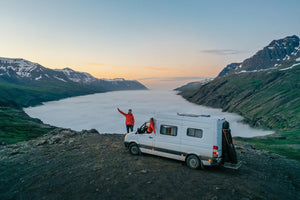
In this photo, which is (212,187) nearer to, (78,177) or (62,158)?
(78,177)

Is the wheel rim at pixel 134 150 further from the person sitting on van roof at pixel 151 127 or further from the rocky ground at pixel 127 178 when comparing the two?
the person sitting on van roof at pixel 151 127

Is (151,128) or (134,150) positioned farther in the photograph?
(134,150)

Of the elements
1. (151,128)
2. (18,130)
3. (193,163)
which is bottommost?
(18,130)

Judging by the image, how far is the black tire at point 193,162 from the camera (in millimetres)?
11461

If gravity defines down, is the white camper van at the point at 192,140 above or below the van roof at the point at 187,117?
below

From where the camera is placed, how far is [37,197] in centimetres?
859

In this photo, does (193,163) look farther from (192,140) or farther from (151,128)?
(151,128)

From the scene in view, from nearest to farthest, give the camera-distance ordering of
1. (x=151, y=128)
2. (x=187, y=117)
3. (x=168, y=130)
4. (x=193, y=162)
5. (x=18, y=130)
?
(x=193, y=162), (x=187, y=117), (x=168, y=130), (x=151, y=128), (x=18, y=130)

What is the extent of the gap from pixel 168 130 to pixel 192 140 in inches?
71.6

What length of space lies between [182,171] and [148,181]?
8.19 ft

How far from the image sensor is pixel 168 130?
12.6m

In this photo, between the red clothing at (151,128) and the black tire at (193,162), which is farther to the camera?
the red clothing at (151,128)

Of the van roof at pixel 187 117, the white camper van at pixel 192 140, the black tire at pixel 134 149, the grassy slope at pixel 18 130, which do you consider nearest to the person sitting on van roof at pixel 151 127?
the white camper van at pixel 192 140

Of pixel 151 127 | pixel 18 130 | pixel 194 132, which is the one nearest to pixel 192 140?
pixel 194 132
